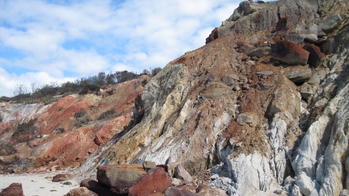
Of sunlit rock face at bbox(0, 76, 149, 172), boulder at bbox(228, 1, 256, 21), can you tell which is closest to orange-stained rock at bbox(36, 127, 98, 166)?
sunlit rock face at bbox(0, 76, 149, 172)

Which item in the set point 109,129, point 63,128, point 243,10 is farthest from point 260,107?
point 63,128

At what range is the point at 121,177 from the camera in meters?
14.1

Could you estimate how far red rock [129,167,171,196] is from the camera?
1338 centimetres

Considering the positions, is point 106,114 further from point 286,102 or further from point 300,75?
point 286,102

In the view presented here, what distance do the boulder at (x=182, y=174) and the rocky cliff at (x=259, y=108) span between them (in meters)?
0.25

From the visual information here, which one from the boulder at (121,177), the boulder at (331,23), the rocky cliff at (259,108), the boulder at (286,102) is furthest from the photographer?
the boulder at (331,23)

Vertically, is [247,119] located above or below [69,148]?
above

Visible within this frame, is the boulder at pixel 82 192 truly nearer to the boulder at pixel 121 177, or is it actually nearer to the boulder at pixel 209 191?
the boulder at pixel 121 177

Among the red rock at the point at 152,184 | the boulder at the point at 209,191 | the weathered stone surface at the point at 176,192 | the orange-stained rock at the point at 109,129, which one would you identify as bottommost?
the boulder at the point at 209,191

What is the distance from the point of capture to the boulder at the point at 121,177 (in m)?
14.0

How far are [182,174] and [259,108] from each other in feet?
16.9

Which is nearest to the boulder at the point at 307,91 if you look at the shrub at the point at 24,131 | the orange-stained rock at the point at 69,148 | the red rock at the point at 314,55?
the red rock at the point at 314,55

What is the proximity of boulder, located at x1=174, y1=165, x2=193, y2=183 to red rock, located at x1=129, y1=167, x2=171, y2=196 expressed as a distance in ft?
2.39

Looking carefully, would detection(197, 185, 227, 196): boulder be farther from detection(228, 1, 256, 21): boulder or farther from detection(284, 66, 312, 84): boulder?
detection(228, 1, 256, 21): boulder
